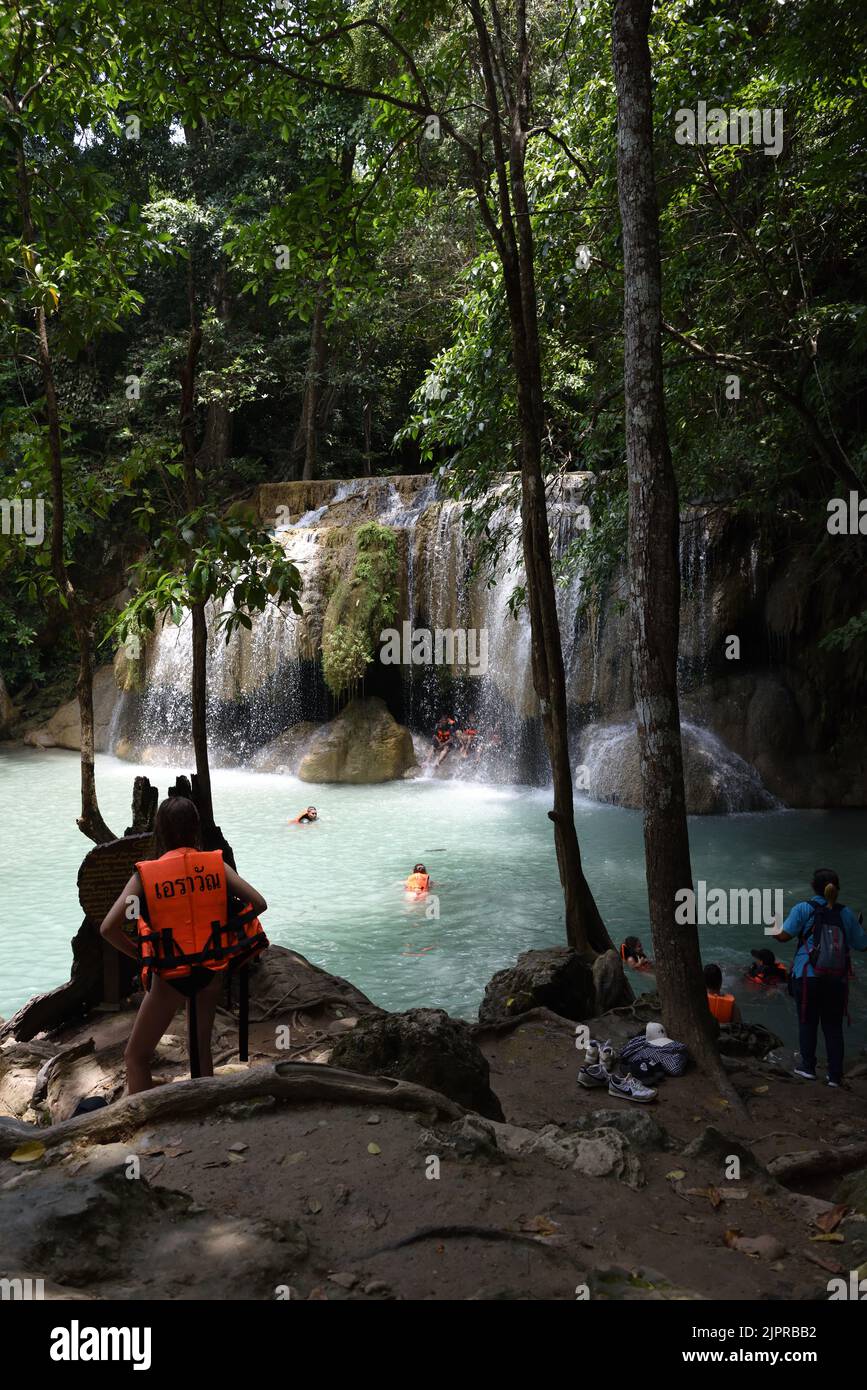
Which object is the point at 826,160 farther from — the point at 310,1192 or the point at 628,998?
the point at 310,1192

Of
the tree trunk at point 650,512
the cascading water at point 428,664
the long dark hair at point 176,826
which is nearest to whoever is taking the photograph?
the long dark hair at point 176,826

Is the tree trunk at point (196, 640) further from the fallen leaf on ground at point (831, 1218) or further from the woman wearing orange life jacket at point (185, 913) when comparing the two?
the fallen leaf on ground at point (831, 1218)

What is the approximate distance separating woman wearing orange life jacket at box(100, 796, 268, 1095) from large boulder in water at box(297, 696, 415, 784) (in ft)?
46.7

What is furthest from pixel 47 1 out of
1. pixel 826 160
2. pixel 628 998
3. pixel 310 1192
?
pixel 628 998

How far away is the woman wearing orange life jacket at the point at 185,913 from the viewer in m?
3.88

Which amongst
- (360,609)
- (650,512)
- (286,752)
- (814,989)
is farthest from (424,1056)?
(286,752)

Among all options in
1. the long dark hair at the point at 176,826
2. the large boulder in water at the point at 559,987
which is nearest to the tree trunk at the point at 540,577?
the large boulder in water at the point at 559,987

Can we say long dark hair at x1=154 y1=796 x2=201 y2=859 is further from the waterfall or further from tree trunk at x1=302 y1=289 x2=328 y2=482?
tree trunk at x1=302 y1=289 x2=328 y2=482

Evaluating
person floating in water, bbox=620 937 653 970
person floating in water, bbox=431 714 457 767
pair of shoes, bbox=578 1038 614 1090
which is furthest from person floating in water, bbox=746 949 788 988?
person floating in water, bbox=431 714 457 767

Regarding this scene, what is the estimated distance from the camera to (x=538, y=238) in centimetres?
944

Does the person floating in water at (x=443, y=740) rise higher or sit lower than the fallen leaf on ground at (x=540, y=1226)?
higher

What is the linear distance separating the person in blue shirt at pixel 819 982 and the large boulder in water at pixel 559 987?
1.38 meters

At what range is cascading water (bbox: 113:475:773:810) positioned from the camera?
17.2m
